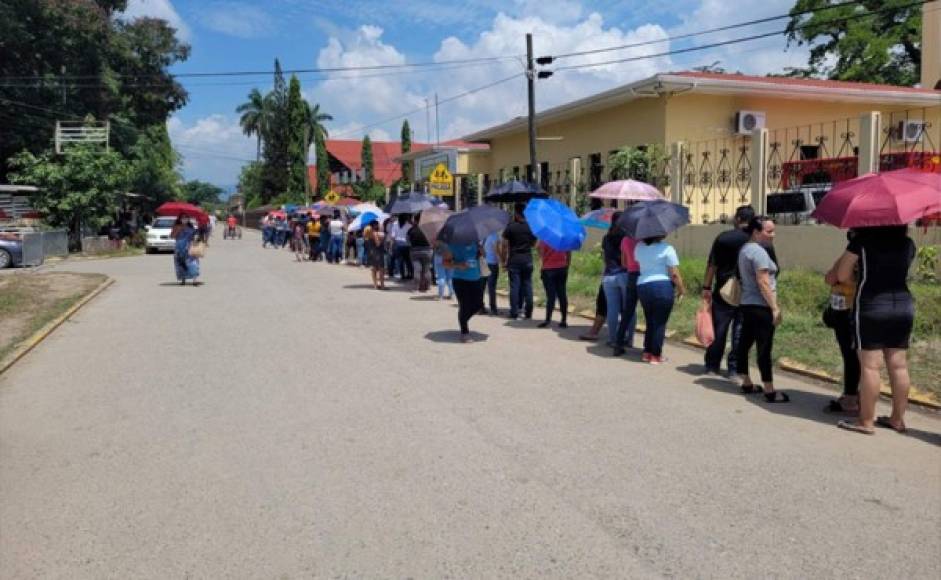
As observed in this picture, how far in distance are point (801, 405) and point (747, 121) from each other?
14612 mm

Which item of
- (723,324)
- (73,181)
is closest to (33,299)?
(723,324)

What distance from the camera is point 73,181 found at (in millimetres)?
30719

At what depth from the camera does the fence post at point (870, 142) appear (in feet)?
39.0

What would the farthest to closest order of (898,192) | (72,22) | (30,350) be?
(72,22), (30,350), (898,192)

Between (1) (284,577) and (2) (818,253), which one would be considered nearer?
(1) (284,577)

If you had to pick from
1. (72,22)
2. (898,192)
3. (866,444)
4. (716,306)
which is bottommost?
(866,444)

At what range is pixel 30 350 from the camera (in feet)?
33.4

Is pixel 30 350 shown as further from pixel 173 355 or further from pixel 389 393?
pixel 389 393

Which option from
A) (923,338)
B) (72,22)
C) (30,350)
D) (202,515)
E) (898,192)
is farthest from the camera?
(72,22)

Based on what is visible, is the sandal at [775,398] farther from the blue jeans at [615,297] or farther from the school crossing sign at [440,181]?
the school crossing sign at [440,181]

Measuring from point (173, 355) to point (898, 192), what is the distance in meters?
7.73

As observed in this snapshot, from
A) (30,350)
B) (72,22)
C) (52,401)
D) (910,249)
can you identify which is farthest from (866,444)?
(72,22)

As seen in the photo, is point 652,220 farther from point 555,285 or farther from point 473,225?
point 555,285

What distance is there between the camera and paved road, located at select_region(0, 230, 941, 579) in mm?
3988
